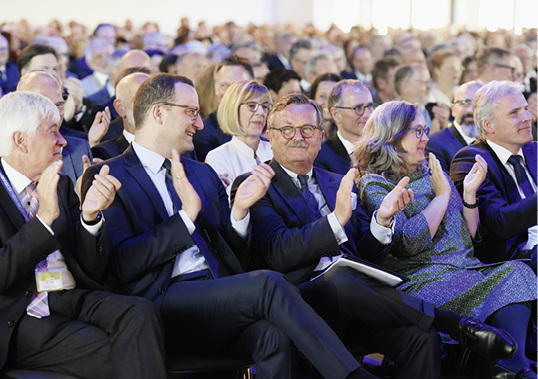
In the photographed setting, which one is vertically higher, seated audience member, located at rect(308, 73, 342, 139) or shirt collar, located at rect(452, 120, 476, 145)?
seated audience member, located at rect(308, 73, 342, 139)

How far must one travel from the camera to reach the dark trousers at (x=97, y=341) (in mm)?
2387

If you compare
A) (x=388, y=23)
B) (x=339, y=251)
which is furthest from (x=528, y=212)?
(x=388, y=23)

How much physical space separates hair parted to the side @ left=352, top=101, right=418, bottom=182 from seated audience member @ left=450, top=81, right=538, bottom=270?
17.6 inches

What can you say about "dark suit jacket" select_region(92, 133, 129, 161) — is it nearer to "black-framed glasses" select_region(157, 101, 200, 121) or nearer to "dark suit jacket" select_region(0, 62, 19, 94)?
"black-framed glasses" select_region(157, 101, 200, 121)

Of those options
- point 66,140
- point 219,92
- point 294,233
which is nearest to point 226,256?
point 294,233

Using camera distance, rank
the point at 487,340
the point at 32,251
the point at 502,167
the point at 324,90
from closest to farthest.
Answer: the point at 32,251, the point at 487,340, the point at 502,167, the point at 324,90

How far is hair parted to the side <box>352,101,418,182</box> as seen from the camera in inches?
130

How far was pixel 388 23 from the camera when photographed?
66.8 feet

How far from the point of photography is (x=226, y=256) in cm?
284

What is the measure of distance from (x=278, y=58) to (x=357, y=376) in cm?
658

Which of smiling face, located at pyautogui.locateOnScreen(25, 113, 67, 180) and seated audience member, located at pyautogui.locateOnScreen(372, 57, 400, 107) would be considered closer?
smiling face, located at pyautogui.locateOnScreen(25, 113, 67, 180)

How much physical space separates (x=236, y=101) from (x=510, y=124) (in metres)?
1.36

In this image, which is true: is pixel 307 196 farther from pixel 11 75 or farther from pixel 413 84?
pixel 11 75

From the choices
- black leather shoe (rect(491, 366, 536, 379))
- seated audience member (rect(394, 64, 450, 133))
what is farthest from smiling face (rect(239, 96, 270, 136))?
seated audience member (rect(394, 64, 450, 133))
